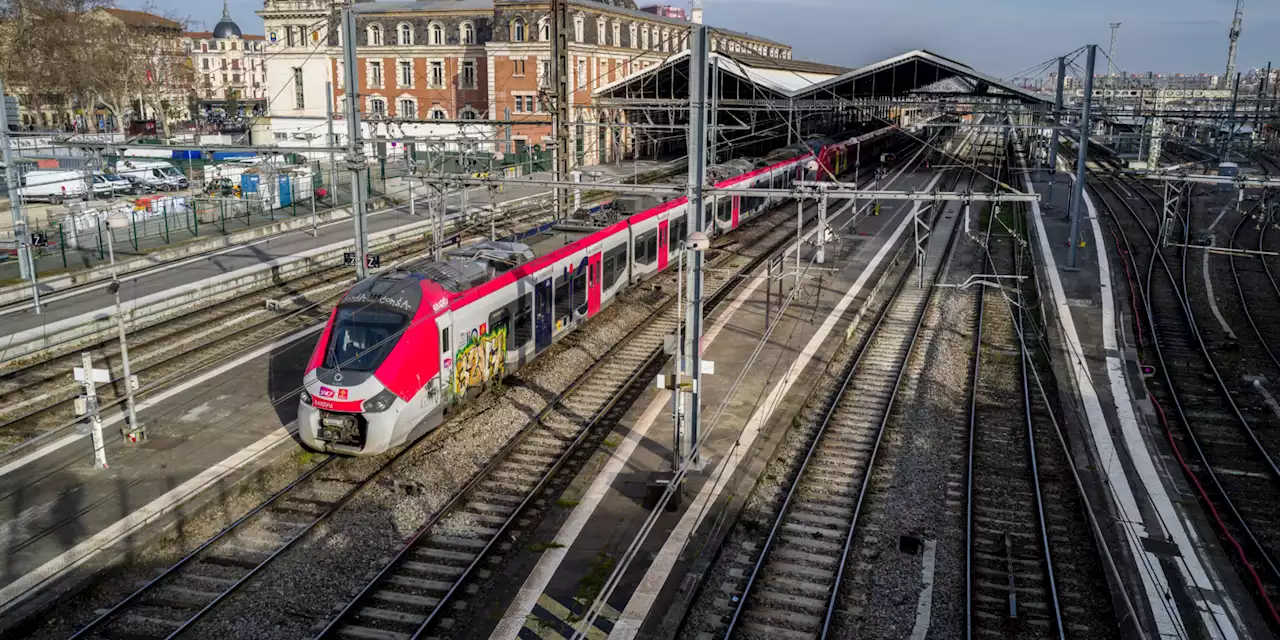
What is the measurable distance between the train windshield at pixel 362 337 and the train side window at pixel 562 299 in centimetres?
554

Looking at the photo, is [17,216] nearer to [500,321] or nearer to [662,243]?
[500,321]

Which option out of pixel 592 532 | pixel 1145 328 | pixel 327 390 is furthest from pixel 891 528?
pixel 1145 328

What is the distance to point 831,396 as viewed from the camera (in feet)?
57.0

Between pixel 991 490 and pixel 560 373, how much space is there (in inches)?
327

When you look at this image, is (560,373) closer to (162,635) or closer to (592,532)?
(592,532)

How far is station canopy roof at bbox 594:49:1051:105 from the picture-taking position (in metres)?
44.0

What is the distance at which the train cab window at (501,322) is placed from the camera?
52.2 ft

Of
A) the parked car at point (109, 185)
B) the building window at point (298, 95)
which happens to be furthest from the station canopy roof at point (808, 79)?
the building window at point (298, 95)

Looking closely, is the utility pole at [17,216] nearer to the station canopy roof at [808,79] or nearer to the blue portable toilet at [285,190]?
the blue portable toilet at [285,190]

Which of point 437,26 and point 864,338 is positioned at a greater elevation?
Answer: point 437,26

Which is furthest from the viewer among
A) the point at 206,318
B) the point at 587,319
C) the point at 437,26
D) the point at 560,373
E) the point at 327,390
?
the point at 437,26

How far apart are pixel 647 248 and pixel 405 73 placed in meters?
43.3

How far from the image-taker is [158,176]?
43.1m

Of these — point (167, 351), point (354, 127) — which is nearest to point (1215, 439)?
point (354, 127)
